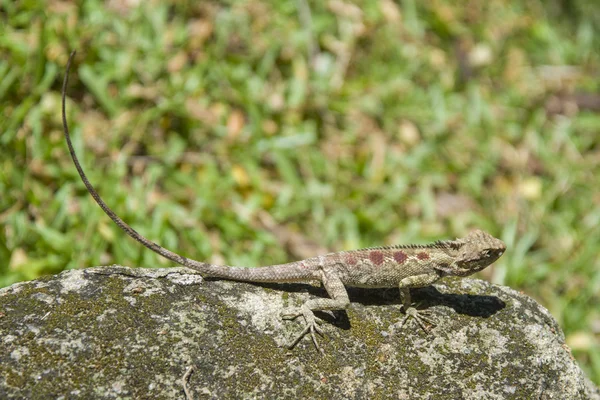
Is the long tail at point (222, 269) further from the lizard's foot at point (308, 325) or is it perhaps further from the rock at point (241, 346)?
the lizard's foot at point (308, 325)

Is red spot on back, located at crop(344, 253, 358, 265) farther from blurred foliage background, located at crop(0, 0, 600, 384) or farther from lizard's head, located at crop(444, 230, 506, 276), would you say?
blurred foliage background, located at crop(0, 0, 600, 384)

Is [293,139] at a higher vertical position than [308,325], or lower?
higher

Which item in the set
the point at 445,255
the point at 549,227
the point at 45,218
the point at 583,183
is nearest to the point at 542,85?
the point at 583,183

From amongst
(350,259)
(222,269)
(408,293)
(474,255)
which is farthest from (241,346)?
(474,255)

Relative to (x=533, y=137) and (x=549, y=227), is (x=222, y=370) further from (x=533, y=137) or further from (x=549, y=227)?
(x=533, y=137)

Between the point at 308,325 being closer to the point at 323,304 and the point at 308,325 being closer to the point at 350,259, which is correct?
the point at 323,304

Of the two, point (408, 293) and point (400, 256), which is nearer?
point (408, 293)

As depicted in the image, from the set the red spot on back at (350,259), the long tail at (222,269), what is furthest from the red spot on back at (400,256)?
the long tail at (222,269)
